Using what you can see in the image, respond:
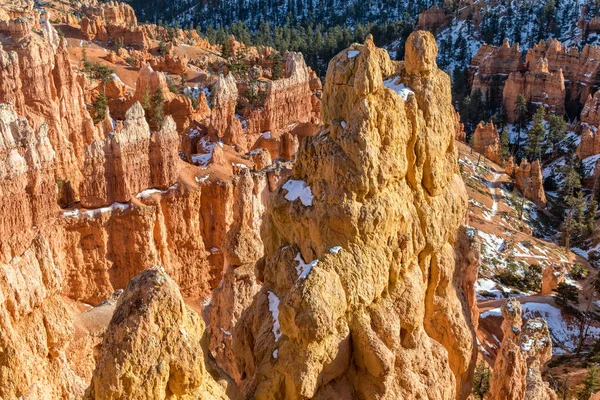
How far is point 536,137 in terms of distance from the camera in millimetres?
83375

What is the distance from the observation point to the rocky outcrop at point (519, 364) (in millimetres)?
16453

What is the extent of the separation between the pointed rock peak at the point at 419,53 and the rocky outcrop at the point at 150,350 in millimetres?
8817

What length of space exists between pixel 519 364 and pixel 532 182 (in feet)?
189

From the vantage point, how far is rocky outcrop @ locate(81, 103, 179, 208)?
30531 millimetres

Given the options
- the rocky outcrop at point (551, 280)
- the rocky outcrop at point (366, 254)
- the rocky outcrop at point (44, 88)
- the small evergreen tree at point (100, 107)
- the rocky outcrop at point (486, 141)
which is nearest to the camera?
the rocky outcrop at point (366, 254)

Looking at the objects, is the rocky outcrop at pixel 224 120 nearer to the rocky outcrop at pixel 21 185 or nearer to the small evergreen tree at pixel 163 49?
the rocky outcrop at pixel 21 185

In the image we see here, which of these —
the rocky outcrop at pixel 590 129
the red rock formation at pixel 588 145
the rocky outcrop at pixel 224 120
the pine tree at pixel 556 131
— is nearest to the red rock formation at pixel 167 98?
the rocky outcrop at pixel 224 120

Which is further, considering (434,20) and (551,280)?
(434,20)

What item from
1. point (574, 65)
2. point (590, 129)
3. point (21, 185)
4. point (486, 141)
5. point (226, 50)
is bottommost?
point (486, 141)

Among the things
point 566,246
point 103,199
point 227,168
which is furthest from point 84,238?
point 566,246

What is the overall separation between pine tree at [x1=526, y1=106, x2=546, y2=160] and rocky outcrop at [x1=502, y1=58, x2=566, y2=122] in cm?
889

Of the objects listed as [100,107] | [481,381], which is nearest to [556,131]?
[100,107]

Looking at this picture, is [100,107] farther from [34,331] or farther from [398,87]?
[398,87]

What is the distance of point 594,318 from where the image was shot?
40781mm
